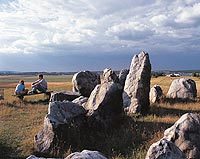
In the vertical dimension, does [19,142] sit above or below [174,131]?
below

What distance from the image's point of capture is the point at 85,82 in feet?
88.1

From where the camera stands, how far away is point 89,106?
1828cm

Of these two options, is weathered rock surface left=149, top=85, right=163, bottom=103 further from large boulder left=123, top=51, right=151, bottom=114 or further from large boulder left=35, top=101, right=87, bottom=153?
large boulder left=35, top=101, right=87, bottom=153

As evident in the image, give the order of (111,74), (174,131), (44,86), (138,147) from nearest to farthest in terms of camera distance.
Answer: (174,131) < (138,147) < (111,74) < (44,86)

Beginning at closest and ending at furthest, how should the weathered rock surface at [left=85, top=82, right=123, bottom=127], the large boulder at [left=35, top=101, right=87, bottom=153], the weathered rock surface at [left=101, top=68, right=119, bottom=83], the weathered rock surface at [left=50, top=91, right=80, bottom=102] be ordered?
1. the large boulder at [left=35, top=101, right=87, bottom=153]
2. the weathered rock surface at [left=85, top=82, right=123, bottom=127]
3. the weathered rock surface at [left=101, top=68, right=119, bottom=83]
4. the weathered rock surface at [left=50, top=91, right=80, bottom=102]

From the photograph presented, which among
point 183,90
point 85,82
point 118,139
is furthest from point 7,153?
point 183,90

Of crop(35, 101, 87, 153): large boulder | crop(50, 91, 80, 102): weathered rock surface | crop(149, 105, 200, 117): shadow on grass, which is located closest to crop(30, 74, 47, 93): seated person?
crop(50, 91, 80, 102): weathered rock surface

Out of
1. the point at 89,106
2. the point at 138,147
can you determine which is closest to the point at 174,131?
the point at 138,147

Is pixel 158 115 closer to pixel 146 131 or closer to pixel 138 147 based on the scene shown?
pixel 146 131

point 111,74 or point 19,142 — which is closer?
point 19,142

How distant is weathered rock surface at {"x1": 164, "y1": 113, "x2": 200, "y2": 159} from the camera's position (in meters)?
12.0

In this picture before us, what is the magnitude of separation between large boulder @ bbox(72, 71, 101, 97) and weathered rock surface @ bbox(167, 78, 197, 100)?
490cm

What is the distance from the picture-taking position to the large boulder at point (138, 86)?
20.8 metres

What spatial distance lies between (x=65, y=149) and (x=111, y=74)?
8.95m
